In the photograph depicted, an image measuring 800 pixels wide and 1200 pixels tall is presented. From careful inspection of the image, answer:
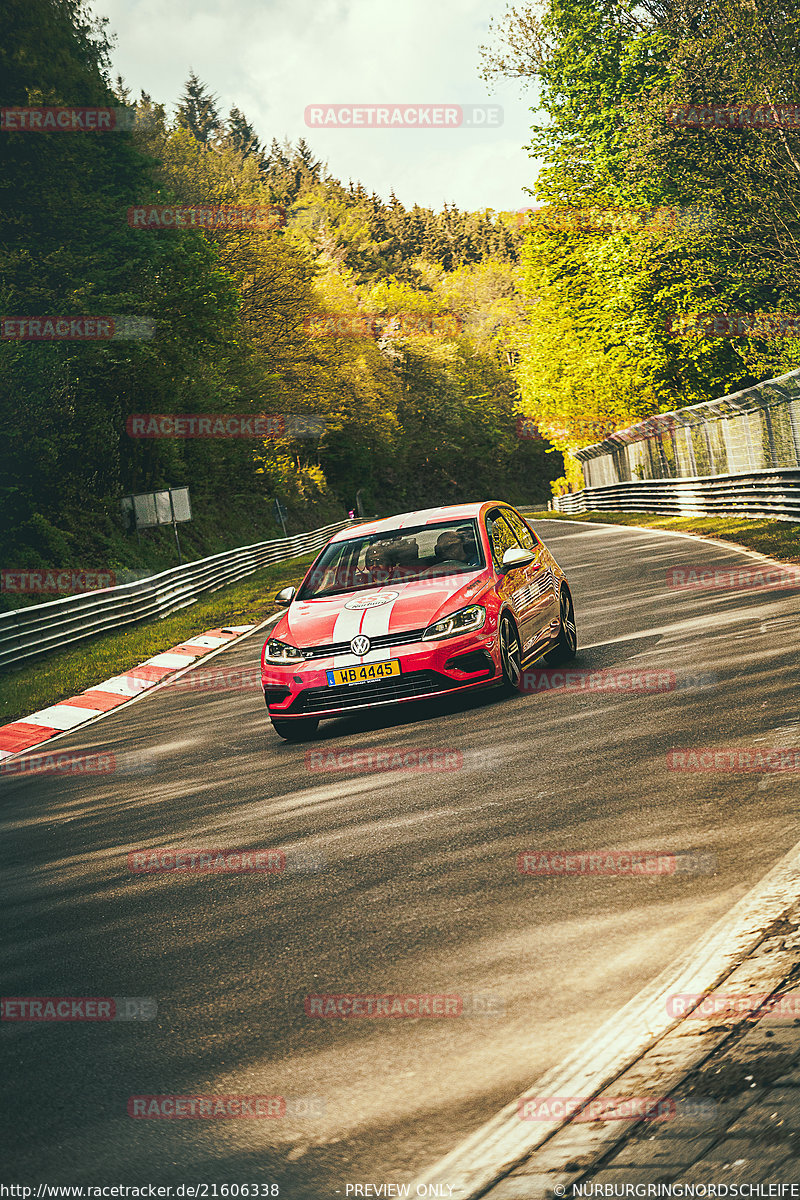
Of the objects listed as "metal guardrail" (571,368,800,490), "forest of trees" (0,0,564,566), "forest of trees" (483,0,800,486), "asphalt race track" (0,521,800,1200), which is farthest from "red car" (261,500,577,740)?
"forest of trees" (483,0,800,486)

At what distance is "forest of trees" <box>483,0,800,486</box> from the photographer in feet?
112

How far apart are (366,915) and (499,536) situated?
19.8 feet

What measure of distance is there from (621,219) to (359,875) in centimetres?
3720

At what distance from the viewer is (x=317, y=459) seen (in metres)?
76.7

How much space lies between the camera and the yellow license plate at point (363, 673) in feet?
29.6

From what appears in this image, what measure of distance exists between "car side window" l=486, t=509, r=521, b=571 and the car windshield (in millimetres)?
152

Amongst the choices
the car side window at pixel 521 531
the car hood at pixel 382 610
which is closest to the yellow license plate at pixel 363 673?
the car hood at pixel 382 610

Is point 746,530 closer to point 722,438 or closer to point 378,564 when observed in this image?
point 722,438

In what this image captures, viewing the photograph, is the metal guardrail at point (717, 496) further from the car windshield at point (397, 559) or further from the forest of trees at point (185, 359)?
the forest of trees at point (185, 359)

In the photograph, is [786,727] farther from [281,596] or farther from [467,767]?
[281,596]

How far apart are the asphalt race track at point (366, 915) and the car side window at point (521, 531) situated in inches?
68.4

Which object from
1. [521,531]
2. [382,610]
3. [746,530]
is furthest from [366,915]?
[746,530]

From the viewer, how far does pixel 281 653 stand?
31.4 feet

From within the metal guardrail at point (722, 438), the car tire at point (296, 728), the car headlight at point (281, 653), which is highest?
the metal guardrail at point (722, 438)
